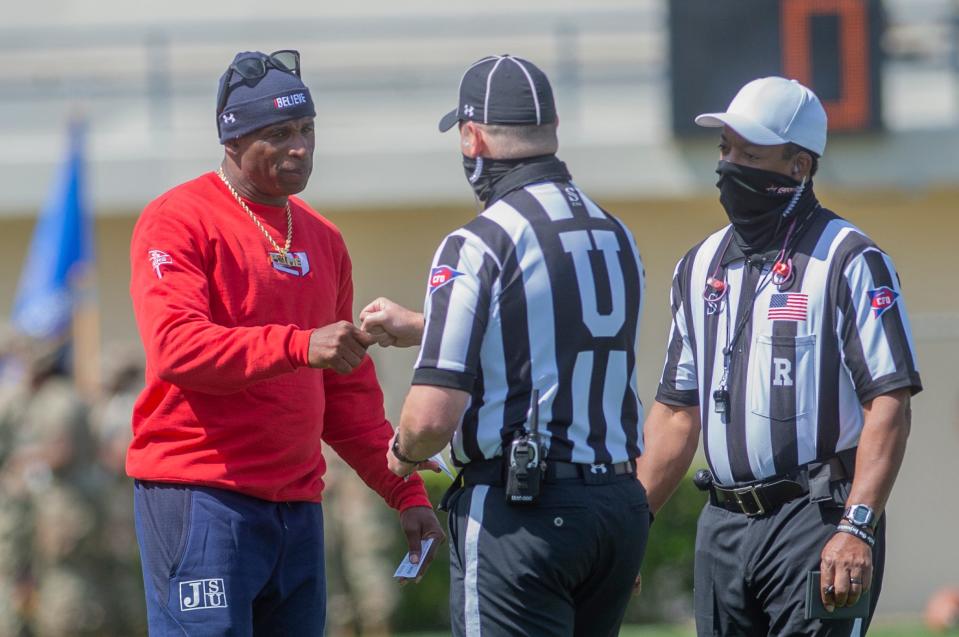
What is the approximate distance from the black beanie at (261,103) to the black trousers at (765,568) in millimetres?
1837

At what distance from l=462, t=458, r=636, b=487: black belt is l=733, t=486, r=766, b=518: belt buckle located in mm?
601

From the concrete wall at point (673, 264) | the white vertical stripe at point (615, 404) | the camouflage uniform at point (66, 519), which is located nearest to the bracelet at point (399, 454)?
the white vertical stripe at point (615, 404)

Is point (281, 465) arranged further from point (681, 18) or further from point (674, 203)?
point (674, 203)

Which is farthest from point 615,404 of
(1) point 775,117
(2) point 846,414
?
(1) point 775,117

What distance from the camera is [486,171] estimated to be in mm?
4297

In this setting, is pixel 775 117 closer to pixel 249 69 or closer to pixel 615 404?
pixel 615 404

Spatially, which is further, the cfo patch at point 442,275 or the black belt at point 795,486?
the black belt at point 795,486

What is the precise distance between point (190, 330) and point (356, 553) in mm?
6961

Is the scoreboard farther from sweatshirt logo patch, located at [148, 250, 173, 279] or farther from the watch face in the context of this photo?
sweatshirt logo patch, located at [148, 250, 173, 279]

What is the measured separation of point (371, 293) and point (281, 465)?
962 cm

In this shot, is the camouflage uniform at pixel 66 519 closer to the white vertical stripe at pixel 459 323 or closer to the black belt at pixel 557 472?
Result: the black belt at pixel 557 472

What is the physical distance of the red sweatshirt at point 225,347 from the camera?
424 cm

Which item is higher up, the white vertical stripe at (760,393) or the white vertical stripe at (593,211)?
the white vertical stripe at (593,211)

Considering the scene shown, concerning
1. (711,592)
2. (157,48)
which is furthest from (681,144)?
(711,592)
